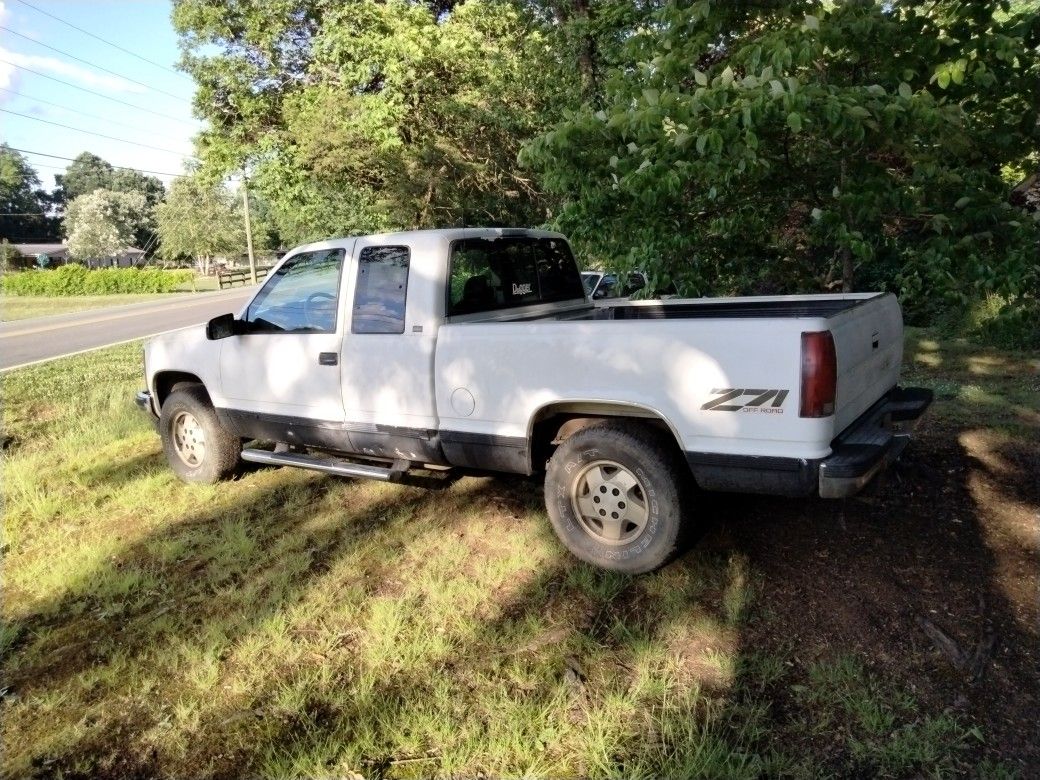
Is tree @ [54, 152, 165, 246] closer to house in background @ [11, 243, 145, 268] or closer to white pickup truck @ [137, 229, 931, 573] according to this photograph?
house in background @ [11, 243, 145, 268]

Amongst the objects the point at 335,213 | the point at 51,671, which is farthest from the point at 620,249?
the point at 335,213

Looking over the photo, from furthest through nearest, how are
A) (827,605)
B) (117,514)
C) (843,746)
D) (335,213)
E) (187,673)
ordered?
(335,213) → (117,514) → (827,605) → (187,673) → (843,746)

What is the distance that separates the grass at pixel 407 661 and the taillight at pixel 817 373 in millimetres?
1016

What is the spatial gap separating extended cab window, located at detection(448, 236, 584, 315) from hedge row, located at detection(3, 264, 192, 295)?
134 feet

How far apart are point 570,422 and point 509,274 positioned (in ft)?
4.43

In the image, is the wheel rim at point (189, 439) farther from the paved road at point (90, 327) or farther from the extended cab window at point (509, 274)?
the paved road at point (90, 327)

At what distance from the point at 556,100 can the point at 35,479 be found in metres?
11.0

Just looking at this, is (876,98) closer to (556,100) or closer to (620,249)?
(620,249)

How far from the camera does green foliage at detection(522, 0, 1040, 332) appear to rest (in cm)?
384

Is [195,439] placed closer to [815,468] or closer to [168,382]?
[168,382]

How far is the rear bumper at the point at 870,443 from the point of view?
302 centimetres

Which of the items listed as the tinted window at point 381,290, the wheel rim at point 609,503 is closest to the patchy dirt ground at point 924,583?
the wheel rim at point 609,503

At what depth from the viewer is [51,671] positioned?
3146 mm

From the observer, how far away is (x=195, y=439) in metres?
5.51
